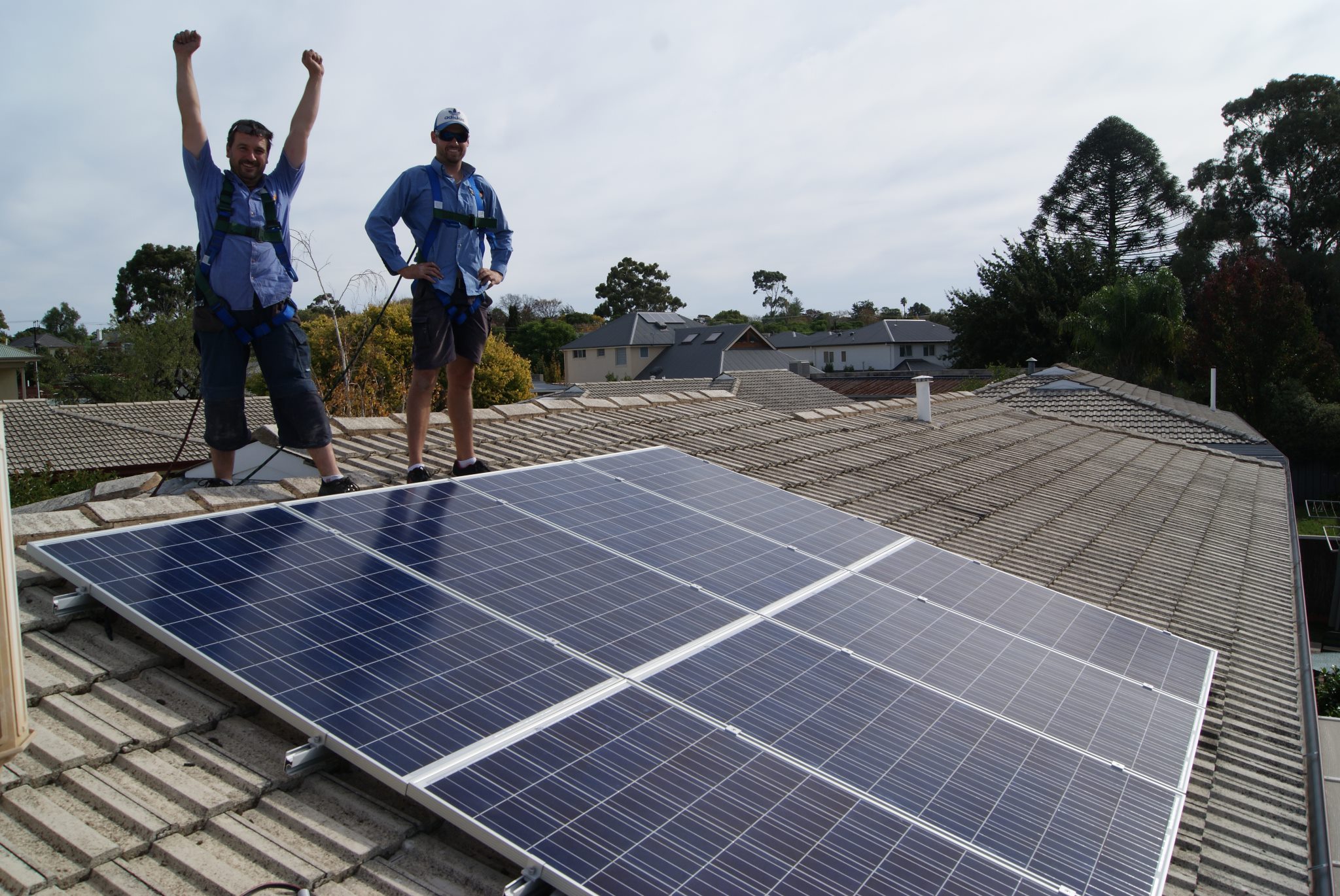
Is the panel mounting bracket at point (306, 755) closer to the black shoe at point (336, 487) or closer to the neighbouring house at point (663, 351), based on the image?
the black shoe at point (336, 487)

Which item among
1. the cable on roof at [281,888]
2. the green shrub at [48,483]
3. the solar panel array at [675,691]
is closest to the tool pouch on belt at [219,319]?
the solar panel array at [675,691]

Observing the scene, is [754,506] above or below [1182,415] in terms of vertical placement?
above

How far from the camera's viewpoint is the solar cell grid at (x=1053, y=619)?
5395mm

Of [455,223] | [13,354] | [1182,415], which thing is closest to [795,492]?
[455,223]

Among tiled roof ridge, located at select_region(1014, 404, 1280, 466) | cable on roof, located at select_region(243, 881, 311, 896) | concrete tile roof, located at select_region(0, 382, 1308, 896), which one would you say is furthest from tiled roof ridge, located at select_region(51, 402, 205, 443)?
cable on roof, located at select_region(243, 881, 311, 896)

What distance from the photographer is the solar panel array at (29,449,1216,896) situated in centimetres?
294

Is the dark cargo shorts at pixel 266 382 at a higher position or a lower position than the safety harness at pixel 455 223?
lower

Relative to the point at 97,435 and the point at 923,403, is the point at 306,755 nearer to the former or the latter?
the point at 923,403

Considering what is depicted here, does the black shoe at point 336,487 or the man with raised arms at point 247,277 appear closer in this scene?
the man with raised arms at point 247,277

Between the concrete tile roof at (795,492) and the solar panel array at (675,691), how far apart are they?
0.25 m

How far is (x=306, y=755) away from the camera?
10.0ft

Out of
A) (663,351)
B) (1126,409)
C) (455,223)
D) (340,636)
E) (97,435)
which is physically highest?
(455,223)

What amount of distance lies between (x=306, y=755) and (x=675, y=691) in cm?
141

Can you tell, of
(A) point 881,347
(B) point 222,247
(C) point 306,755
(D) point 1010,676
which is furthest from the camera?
(A) point 881,347
